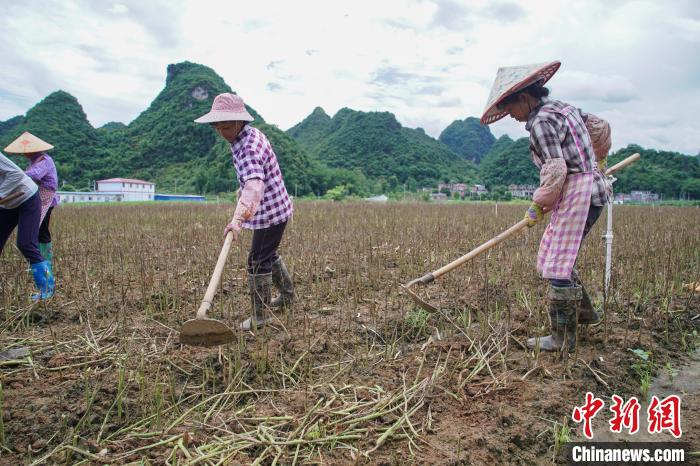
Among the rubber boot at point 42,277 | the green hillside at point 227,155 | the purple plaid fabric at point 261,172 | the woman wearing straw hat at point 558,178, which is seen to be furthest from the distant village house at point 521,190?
the rubber boot at point 42,277

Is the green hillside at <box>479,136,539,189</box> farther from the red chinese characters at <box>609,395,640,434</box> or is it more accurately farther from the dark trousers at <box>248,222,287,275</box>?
the red chinese characters at <box>609,395,640,434</box>

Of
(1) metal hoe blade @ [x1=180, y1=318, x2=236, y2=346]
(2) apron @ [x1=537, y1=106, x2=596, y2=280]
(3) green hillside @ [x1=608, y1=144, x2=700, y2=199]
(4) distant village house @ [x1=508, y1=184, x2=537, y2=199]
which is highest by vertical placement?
(3) green hillside @ [x1=608, y1=144, x2=700, y2=199]

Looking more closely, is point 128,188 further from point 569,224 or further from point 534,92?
point 569,224

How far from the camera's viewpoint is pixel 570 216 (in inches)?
90.9

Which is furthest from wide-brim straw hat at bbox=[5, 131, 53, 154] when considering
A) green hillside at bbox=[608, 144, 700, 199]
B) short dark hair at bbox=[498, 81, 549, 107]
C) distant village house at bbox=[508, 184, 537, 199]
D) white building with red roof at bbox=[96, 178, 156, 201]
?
distant village house at bbox=[508, 184, 537, 199]

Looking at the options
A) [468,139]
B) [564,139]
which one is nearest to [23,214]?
[564,139]

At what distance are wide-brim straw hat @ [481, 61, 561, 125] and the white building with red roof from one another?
3794 centimetres

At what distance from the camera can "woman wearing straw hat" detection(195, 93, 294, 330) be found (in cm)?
264

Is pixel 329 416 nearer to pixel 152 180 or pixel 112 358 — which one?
pixel 112 358

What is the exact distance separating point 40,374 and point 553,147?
123 inches

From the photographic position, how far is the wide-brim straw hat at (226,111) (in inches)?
104

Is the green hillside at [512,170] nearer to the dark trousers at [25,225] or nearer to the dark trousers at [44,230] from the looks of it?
the dark trousers at [44,230]

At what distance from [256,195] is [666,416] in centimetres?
240

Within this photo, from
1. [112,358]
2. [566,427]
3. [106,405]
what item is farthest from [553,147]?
[112,358]
